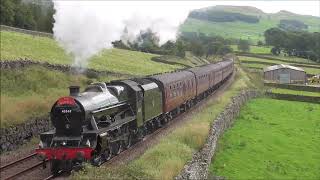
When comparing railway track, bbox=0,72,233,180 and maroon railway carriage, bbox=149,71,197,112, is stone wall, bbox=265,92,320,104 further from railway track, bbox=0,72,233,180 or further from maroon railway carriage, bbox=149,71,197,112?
railway track, bbox=0,72,233,180

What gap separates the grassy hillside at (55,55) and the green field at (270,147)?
16867mm

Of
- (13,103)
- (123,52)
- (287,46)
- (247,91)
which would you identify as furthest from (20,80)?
(287,46)

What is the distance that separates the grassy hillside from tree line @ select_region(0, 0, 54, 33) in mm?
12903

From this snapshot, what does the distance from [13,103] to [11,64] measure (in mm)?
10615

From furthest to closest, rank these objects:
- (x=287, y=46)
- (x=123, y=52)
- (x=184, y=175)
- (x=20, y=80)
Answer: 1. (x=287, y=46)
2. (x=123, y=52)
3. (x=20, y=80)
4. (x=184, y=175)

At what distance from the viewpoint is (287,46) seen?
139m

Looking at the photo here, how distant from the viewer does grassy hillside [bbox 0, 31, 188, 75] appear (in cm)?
4834

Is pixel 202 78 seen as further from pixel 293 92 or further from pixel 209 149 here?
pixel 293 92

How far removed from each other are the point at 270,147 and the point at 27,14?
59.3 metres

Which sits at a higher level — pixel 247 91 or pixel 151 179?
pixel 151 179

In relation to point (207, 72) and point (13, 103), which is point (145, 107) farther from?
point (207, 72)

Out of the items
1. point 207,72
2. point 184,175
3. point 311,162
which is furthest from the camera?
point 207,72

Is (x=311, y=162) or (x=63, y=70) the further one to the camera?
(x=63, y=70)

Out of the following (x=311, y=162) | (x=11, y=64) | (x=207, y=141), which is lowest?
(x=311, y=162)
